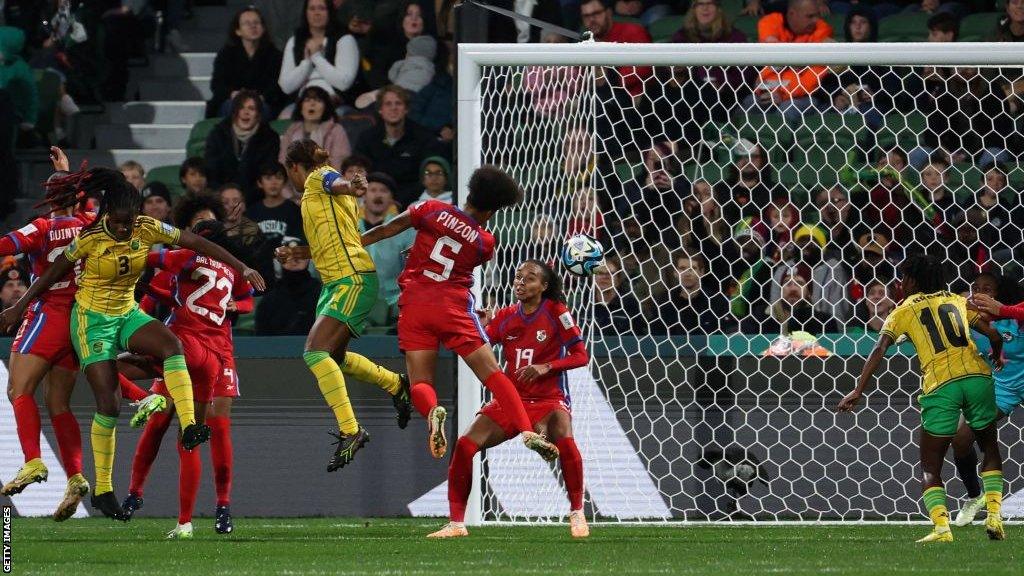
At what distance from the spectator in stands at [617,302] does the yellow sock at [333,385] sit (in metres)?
2.22

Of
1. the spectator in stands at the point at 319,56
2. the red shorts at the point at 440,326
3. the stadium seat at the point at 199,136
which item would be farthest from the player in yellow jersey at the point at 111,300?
the spectator in stands at the point at 319,56

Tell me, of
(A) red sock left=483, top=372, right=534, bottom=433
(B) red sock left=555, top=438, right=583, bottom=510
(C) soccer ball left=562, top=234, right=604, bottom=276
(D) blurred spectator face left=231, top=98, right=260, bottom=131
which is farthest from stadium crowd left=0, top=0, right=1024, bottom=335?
Result: (A) red sock left=483, top=372, right=534, bottom=433

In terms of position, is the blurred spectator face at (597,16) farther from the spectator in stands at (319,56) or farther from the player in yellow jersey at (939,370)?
the player in yellow jersey at (939,370)

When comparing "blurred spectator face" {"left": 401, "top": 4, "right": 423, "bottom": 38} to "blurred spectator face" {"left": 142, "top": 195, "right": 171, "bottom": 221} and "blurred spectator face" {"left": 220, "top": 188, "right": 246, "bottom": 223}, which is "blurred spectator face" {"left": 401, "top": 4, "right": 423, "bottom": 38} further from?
"blurred spectator face" {"left": 142, "top": 195, "right": 171, "bottom": 221}

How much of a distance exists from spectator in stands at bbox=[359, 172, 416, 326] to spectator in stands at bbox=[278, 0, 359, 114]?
1.81 meters

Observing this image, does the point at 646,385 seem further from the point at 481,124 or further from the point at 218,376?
the point at 218,376

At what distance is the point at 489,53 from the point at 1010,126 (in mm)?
3539

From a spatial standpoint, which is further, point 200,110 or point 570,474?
point 200,110

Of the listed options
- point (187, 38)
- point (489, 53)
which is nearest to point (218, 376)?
point (489, 53)

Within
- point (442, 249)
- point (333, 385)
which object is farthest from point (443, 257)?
point (333, 385)

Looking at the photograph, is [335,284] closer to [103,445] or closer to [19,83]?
[103,445]

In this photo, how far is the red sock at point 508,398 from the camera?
7984mm

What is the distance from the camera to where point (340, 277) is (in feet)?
27.5

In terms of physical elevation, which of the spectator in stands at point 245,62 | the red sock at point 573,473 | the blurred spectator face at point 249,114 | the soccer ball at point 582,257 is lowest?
the red sock at point 573,473
